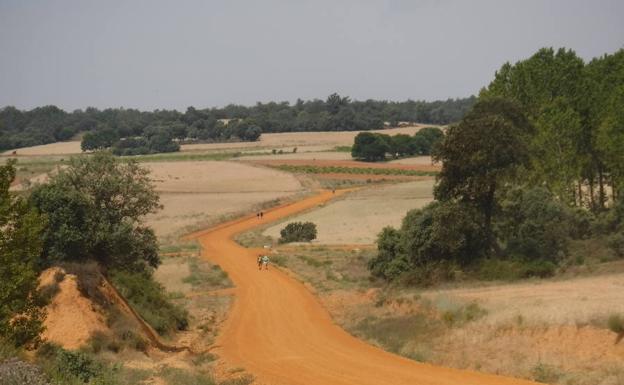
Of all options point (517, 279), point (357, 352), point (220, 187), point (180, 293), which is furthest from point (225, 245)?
point (220, 187)

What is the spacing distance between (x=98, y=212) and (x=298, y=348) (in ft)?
36.8

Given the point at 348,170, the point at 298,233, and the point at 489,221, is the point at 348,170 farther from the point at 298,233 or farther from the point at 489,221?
the point at 489,221

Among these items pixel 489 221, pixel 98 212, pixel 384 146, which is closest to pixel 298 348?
pixel 98 212

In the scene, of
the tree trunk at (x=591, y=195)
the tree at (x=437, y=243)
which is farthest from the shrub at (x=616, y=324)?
the tree trunk at (x=591, y=195)

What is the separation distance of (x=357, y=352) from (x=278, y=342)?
392 cm

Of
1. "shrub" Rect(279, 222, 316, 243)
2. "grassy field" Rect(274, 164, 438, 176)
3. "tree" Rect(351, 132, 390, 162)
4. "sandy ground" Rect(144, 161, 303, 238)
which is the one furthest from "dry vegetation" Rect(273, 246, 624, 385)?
"tree" Rect(351, 132, 390, 162)

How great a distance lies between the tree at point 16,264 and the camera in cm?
1636

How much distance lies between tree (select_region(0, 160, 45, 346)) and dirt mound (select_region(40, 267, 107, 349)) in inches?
146

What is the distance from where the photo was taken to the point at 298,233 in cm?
6281

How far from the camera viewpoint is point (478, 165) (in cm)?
3641

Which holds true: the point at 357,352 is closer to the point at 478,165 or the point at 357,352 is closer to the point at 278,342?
the point at 278,342

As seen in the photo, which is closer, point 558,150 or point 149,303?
point 149,303

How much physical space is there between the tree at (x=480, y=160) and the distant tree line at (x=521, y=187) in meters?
0.06

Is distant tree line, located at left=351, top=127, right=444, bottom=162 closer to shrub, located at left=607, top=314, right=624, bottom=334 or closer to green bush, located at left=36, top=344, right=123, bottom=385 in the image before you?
shrub, located at left=607, top=314, right=624, bottom=334
